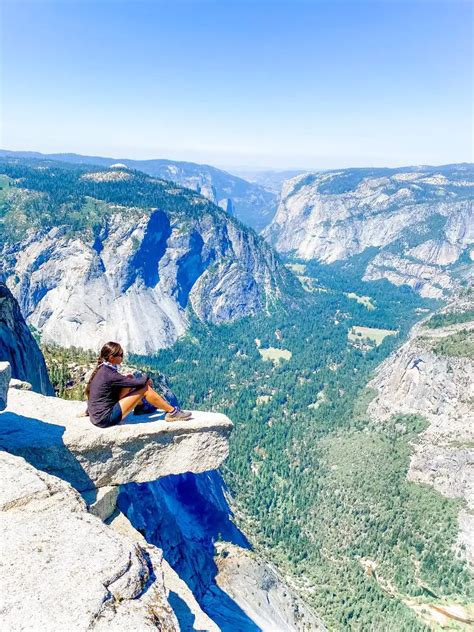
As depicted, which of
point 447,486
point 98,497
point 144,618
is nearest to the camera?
point 144,618

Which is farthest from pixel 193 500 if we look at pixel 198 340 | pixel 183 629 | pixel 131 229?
pixel 131 229

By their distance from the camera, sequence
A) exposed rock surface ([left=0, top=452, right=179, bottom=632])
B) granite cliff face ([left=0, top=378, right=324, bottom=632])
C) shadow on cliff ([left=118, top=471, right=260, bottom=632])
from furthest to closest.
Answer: shadow on cliff ([left=118, top=471, right=260, bottom=632]) < granite cliff face ([left=0, top=378, right=324, bottom=632]) < exposed rock surface ([left=0, top=452, right=179, bottom=632])

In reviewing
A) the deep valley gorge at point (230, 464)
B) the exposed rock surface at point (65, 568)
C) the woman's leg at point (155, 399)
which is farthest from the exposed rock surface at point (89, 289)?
the exposed rock surface at point (65, 568)

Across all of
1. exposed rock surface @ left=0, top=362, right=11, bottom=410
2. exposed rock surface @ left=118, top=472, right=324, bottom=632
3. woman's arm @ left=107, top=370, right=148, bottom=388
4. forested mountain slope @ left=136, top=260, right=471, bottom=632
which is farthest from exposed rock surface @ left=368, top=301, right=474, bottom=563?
exposed rock surface @ left=0, top=362, right=11, bottom=410

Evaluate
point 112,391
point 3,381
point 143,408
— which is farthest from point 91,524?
point 143,408

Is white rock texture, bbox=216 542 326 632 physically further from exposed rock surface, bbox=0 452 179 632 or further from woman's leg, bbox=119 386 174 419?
exposed rock surface, bbox=0 452 179 632

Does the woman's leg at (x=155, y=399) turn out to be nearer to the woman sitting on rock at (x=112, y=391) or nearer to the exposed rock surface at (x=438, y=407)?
the woman sitting on rock at (x=112, y=391)

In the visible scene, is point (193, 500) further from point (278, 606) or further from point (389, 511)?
point (389, 511)
